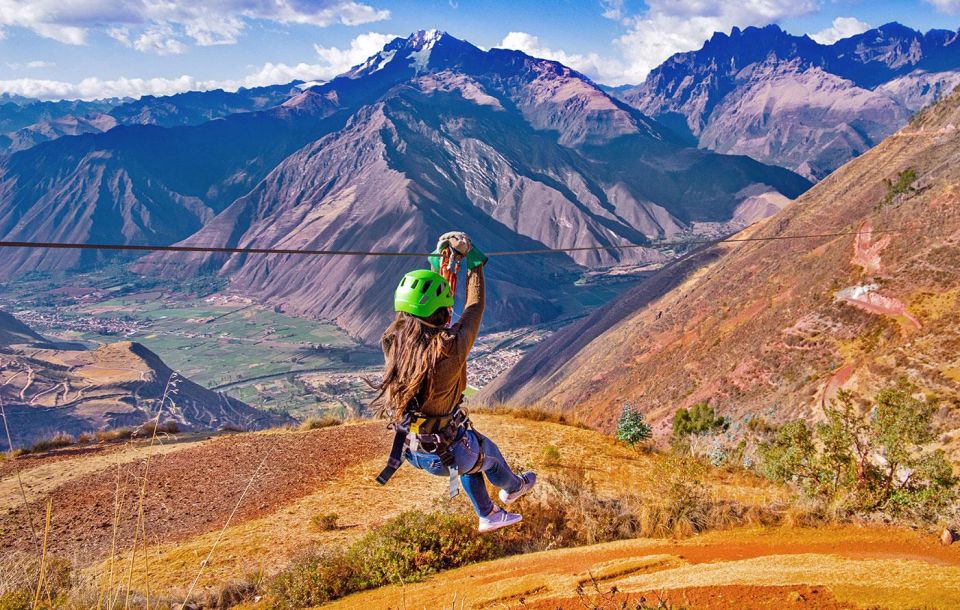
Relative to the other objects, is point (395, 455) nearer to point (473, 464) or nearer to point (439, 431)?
point (439, 431)

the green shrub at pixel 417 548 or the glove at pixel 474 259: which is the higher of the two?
the glove at pixel 474 259

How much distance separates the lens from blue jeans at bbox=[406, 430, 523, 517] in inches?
218

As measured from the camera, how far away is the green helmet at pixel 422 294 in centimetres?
500

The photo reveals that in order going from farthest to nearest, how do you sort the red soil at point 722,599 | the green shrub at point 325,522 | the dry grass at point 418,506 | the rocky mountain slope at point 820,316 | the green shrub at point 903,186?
the green shrub at point 903,186
the rocky mountain slope at point 820,316
the green shrub at point 325,522
the dry grass at point 418,506
the red soil at point 722,599

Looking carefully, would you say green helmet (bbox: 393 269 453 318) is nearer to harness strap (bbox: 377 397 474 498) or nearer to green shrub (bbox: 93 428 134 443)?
harness strap (bbox: 377 397 474 498)

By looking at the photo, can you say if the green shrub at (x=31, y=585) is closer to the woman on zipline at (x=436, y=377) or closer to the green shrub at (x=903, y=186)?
the woman on zipline at (x=436, y=377)

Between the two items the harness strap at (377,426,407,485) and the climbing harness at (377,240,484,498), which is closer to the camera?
the climbing harness at (377,240,484,498)

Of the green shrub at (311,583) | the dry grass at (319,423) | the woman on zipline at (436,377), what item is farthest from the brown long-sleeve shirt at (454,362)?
the dry grass at (319,423)

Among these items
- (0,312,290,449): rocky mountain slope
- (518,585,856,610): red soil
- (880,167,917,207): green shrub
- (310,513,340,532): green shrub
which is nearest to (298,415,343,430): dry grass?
(310,513,340,532): green shrub

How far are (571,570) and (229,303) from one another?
204 metres

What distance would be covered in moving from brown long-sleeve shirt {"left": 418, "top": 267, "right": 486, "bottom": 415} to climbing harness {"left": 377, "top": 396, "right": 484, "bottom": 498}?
81 millimetres

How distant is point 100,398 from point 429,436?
8832 cm

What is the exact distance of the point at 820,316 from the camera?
1586 inches

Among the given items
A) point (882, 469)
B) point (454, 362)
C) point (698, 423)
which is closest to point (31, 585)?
point (454, 362)
